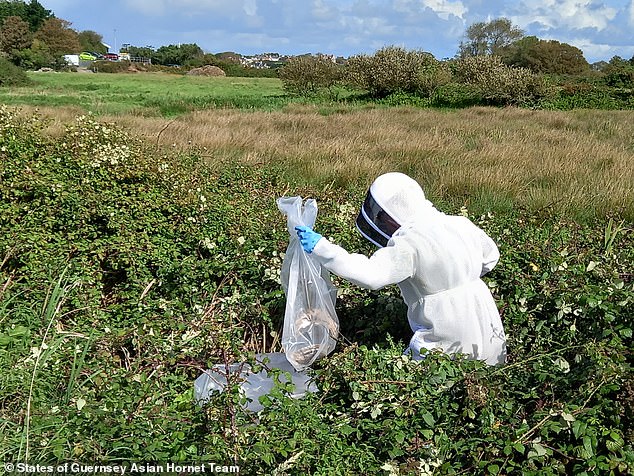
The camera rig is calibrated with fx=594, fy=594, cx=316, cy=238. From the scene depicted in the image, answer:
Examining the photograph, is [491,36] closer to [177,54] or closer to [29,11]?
[177,54]

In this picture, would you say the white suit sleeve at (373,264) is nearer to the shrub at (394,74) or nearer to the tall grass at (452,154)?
the tall grass at (452,154)

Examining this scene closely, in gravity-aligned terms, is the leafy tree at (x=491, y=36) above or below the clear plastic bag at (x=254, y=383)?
above

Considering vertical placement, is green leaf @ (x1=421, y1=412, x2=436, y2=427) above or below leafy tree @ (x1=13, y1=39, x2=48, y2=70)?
below

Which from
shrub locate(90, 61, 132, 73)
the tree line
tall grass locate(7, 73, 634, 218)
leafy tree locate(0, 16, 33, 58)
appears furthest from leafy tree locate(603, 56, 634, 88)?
leafy tree locate(0, 16, 33, 58)

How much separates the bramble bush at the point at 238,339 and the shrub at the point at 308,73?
27.9 m

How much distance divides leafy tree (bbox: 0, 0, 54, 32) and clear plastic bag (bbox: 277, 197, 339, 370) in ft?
336

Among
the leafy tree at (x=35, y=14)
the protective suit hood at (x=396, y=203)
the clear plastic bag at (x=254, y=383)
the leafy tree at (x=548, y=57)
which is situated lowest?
the clear plastic bag at (x=254, y=383)

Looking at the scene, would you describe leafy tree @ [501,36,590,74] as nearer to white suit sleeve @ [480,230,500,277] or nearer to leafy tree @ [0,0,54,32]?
white suit sleeve @ [480,230,500,277]

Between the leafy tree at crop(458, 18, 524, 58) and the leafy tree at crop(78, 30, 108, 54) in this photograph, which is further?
the leafy tree at crop(78, 30, 108, 54)

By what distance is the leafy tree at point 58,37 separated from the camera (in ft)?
265

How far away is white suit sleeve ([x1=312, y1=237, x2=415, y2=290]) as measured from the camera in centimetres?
296

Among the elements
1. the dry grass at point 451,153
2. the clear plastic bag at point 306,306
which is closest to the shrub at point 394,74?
the dry grass at point 451,153

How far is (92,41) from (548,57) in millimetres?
92767

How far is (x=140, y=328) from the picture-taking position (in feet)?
12.6
